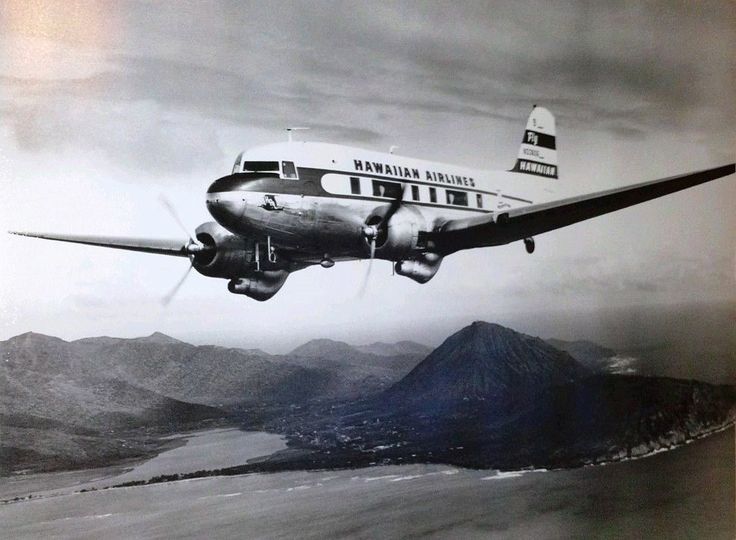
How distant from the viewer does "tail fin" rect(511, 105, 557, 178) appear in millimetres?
5371

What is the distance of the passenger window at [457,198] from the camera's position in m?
5.02

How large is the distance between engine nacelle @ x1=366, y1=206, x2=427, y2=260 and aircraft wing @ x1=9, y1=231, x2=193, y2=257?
105cm

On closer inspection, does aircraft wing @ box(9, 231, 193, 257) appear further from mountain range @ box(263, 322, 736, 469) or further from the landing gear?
the landing gear

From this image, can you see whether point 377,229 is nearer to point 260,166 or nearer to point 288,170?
point 288,170

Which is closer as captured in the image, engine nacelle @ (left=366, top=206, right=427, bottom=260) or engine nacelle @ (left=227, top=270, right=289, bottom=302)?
engine nacelle @ (left=227, top=270, right=289, bottom=302)

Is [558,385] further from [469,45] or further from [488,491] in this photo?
[469,45]

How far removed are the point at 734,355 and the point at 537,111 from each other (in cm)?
241

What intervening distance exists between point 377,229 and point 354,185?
0.29m

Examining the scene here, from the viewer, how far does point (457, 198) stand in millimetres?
5051

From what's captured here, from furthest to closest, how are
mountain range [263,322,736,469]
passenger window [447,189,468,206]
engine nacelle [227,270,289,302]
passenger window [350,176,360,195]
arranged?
passenger window [447,189,468,206] → mountain range [263,322,736,469] → passenger window [350,176,360,195] → engine nacelle [227,270,289,302]

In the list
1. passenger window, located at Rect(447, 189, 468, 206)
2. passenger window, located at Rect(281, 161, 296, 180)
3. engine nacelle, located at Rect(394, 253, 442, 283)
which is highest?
passenger window, located at Rect(281, 161, 296, 180)

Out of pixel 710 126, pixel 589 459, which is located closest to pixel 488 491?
pixel 589 459

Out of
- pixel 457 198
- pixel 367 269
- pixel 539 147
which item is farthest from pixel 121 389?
pixel 539 147

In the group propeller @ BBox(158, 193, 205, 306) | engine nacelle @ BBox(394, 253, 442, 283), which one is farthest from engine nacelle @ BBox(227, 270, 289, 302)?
engine nacelle @ BBox(394, 253, 442, 283)
